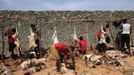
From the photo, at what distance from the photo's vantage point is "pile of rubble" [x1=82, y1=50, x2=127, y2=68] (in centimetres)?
1691

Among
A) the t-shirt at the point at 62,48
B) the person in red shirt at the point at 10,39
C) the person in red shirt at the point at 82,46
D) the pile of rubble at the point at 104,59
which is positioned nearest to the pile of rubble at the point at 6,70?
the person in red shirt at the point at 10,39

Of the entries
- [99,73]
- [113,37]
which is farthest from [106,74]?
[113,37]

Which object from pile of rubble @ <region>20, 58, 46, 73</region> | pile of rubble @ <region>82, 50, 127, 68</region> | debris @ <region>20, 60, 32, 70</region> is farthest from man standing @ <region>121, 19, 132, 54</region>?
debris @ <region>20, 60, 32, 70</region>

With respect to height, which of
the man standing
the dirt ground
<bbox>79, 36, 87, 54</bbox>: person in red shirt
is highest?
the man standing

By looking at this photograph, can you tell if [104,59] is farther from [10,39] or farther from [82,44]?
[10,39]

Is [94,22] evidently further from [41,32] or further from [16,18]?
[16,18]

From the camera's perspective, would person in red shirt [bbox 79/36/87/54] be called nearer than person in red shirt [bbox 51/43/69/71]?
No

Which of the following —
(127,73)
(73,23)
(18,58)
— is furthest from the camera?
(73,23)

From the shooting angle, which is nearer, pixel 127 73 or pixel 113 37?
pixel 127 73

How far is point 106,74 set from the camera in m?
16.2

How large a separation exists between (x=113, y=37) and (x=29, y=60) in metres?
4.48

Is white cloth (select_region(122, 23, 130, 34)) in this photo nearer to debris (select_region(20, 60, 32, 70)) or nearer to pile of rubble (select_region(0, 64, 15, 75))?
debris (select_region(20, 60, 32, 70))

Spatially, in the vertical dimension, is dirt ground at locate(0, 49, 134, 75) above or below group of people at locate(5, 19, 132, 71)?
below

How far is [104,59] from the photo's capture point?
17.5 metres
